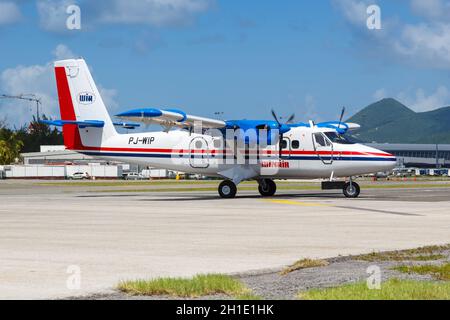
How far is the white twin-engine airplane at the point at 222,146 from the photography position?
42.3 m

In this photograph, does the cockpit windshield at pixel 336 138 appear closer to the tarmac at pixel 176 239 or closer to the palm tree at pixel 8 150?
the tarmac at pixel 176 239

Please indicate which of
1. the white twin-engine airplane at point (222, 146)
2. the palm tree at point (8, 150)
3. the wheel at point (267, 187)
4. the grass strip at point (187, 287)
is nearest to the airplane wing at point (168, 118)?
the white twin-engine airplane at point (222, 146)

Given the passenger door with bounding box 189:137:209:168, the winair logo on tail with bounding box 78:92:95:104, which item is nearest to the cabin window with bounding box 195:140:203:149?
the passenger door with bounding box 189:137:209:168

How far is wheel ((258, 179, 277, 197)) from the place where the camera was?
151 feet

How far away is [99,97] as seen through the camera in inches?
1769

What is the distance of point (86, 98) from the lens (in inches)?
1754

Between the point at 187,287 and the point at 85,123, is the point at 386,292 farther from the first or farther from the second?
the point at 85,123

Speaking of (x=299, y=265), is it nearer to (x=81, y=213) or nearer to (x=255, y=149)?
(x=81, y=213)

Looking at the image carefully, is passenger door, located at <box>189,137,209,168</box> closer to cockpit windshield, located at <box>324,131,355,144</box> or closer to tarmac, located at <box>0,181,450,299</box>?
cockpit windshield, located at <box>324,131,355,144</box>

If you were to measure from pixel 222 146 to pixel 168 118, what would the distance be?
4.68 metres

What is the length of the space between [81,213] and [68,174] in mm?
99093

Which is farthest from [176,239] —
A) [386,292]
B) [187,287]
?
[386,292]
